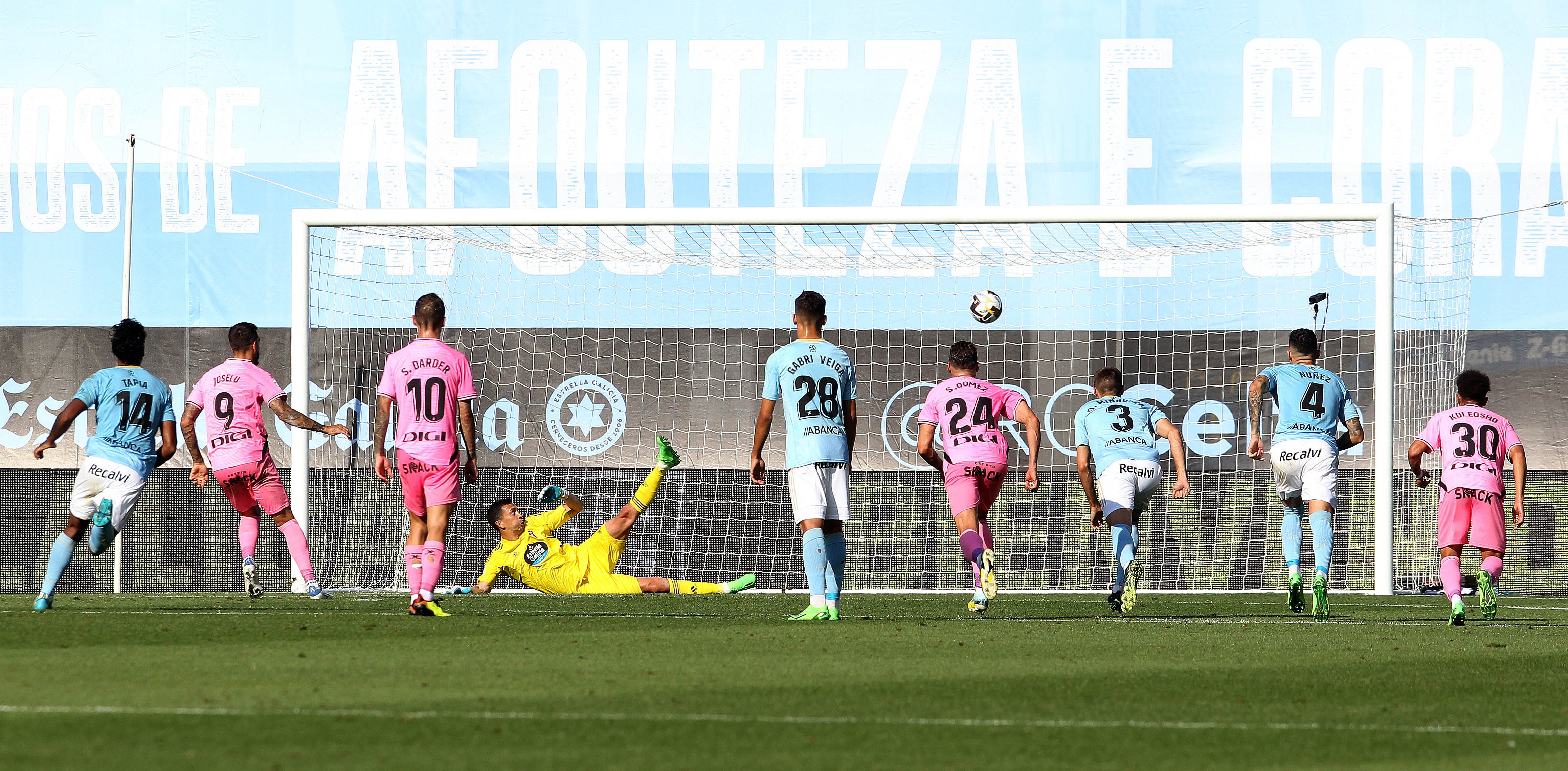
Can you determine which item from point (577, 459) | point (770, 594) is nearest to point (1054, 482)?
point (770, 594)

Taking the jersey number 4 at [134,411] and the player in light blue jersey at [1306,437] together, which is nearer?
the jersey number 4 at [134,411]

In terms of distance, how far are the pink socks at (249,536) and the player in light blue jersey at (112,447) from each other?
37.2 inches

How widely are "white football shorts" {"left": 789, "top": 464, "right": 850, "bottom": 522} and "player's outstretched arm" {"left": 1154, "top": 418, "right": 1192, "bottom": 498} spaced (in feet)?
7.51

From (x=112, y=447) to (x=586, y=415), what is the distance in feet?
20.1

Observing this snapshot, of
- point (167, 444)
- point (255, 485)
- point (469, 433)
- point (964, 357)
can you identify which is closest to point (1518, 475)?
point (964, 357)

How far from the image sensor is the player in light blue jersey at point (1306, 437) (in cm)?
926

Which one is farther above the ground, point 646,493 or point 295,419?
point 295,419

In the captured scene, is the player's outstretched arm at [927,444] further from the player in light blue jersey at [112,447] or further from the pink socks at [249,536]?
the player in light blue jersey at [112,447]

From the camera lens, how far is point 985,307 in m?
12.1

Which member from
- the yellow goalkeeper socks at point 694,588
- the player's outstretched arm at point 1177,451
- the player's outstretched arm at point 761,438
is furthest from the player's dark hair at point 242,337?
the player's outstretched arm at point 1177,451

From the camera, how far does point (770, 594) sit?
1195 cm

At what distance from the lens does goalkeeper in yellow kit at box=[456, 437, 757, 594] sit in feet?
34.7

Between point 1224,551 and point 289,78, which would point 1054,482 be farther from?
point 289,78

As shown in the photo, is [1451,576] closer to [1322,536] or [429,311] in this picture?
[1322,536]
